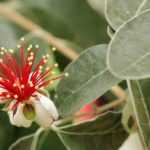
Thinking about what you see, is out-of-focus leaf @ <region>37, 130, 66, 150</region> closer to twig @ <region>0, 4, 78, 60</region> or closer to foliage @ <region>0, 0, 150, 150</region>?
foliage @ <region>0, 0, 150, 150</region>

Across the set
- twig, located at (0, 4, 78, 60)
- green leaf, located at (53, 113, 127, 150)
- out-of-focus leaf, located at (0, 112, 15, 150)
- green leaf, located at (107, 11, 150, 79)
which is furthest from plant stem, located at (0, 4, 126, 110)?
green leaf, located at (107, 11, 150, 79)

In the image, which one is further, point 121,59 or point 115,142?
point 115,142

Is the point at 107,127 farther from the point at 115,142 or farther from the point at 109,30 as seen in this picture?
the point at 109,30

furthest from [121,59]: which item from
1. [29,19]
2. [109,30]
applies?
[29,19]

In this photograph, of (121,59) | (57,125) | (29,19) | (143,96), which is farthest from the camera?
(29,19)

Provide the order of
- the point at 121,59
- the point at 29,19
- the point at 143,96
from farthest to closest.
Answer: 1. the point at 29,19
2. the point at 143,96
3. the point at 121,59

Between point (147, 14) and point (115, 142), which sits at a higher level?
point (147, 14)
